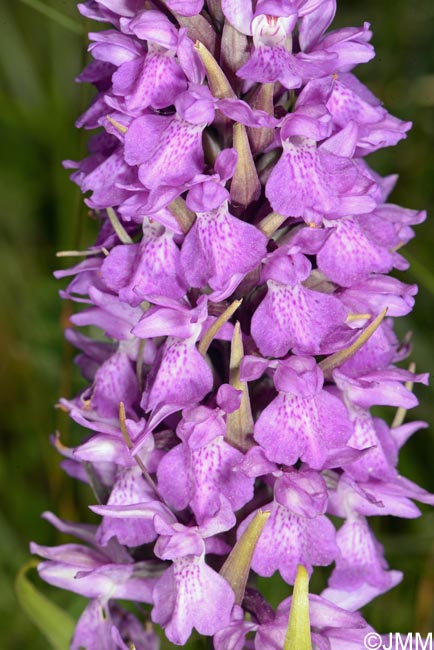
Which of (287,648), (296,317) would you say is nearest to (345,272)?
(296,317)

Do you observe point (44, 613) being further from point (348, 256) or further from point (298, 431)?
point (348, 256)

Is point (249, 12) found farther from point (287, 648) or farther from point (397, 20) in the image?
point (397, 20)

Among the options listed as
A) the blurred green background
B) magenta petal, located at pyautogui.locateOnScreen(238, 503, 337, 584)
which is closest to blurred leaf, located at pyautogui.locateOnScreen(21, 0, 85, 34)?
the blurred green background

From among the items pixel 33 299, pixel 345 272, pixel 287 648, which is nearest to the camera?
pixel 287 648

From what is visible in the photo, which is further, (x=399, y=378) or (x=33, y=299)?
(x=33, y=299)

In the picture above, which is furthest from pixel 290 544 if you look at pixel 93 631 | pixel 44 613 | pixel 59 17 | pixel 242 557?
pixel 59 17

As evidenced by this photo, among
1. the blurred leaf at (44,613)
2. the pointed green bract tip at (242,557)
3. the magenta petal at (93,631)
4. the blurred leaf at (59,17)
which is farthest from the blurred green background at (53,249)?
the pointed green bract tip at (242,557)

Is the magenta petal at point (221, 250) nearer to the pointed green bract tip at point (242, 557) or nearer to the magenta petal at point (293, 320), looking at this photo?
the magenta petal at point (293, 320)
